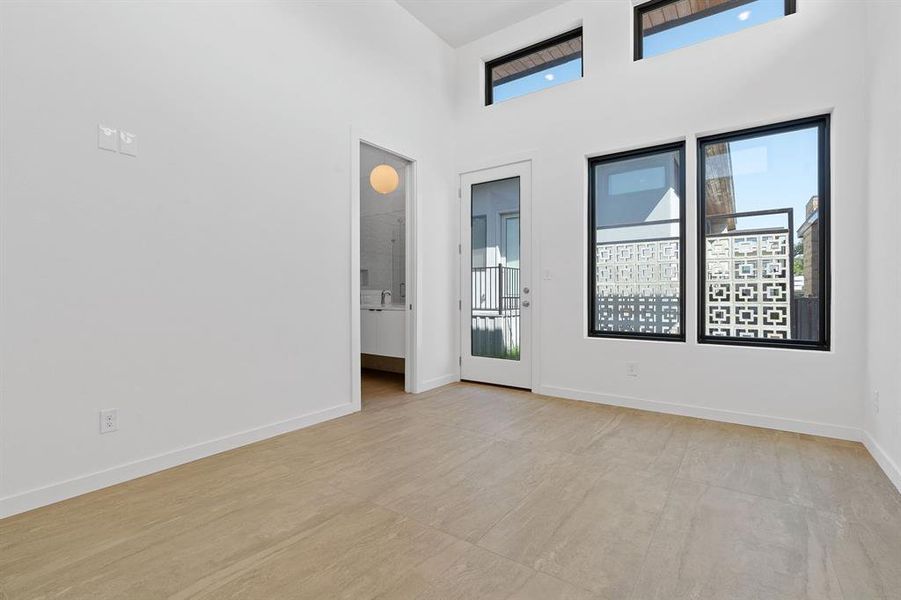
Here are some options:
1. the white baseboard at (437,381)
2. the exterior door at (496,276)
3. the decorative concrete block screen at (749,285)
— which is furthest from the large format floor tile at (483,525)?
the exterior door at (496,276)

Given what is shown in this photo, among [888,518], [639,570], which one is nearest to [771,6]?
[888,518]

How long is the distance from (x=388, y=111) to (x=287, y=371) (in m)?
2.54

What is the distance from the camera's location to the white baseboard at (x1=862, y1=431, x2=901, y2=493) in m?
2.20

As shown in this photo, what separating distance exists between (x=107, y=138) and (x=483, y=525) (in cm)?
274

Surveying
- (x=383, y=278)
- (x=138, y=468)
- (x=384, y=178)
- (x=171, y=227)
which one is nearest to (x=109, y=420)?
(x=138, y=468)

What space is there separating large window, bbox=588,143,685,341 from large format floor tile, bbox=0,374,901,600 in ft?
4.03

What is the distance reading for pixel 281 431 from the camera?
3094 millimetres

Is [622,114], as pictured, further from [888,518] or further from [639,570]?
[639,570]

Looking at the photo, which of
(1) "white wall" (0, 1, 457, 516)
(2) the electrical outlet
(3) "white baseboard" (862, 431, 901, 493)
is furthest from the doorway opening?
(3) "white baseboard" (862, 431, 901, 493)

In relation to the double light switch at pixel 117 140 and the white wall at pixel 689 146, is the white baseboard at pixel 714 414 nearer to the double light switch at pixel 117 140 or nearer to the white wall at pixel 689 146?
the white wall at pixel 689 146

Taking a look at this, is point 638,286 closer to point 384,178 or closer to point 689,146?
point 689,146

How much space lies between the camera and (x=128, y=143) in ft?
7.66

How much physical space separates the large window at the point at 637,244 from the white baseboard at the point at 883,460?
126cm

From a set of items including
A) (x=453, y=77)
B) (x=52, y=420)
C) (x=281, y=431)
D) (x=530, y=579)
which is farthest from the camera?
(x=453, y=77)
